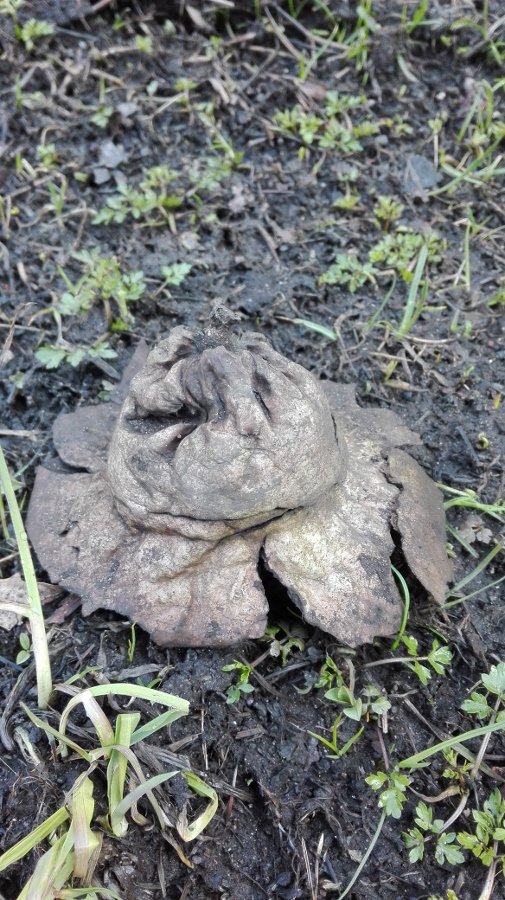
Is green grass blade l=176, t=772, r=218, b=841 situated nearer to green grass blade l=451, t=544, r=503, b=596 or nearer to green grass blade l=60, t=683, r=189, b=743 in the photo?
green grass blade l=60, t=683, r=189, b=743

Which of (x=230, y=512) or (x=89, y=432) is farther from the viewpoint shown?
(x=89, y=432)

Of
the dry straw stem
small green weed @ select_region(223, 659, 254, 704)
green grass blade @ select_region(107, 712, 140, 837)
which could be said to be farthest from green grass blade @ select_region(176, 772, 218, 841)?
the dry straw stem

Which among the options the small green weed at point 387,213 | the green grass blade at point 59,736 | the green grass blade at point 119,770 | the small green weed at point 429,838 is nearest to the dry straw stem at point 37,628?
the green grass blade at point 59,736

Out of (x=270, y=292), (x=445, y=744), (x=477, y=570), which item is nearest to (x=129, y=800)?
(x=445, y=744)

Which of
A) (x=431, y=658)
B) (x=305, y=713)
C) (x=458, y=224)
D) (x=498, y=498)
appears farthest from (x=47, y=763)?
(x=458, y=224)

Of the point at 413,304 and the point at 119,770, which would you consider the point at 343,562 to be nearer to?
the point at 119,770

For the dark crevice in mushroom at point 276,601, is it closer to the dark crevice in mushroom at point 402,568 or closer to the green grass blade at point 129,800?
the dark crevice in mushroom at point 402,568
